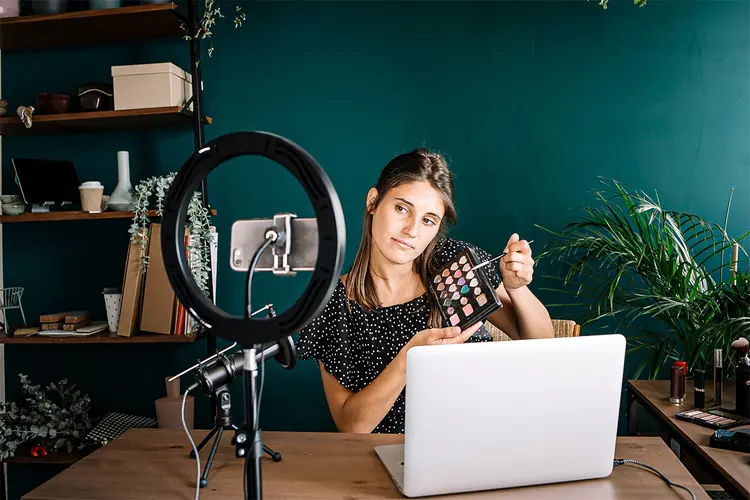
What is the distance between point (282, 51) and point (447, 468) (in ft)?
7.70

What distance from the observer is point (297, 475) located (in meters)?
1.11

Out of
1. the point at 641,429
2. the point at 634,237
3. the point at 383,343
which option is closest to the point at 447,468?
the point at 383,343

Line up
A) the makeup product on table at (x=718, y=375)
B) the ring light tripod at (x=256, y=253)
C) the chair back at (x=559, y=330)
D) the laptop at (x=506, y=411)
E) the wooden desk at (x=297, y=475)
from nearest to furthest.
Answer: the ring light tripod at (x=256, y=253)
the laptop at (x=506, y=411)
the wooden desk at (x=297, y=475)
the makeup product on table at (x=718, y=375)
the chair back at (x=559, y=330)

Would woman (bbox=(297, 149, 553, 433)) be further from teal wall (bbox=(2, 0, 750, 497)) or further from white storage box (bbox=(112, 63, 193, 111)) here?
white storage box (bbox=(112, 63, 193, 111))

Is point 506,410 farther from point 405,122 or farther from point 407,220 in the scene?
point 405,122

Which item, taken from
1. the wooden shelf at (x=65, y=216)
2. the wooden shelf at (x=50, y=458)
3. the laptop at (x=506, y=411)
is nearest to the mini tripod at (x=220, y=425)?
the laptop at (x=506, y=411)

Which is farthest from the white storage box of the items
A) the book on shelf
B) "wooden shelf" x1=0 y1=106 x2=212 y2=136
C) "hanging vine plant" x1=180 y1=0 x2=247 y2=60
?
the book on shelf

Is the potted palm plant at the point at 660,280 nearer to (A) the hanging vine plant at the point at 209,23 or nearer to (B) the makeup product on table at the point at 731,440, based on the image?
(B) the makeup product on table at the point at 731,440

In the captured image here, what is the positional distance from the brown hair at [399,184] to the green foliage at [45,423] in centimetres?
168

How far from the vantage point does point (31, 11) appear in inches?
108

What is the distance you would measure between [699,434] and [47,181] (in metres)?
2.75

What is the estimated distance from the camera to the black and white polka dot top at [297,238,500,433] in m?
1.69

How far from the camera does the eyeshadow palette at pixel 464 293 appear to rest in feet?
3.89

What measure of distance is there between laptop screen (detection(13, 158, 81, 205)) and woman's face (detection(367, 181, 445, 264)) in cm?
179
